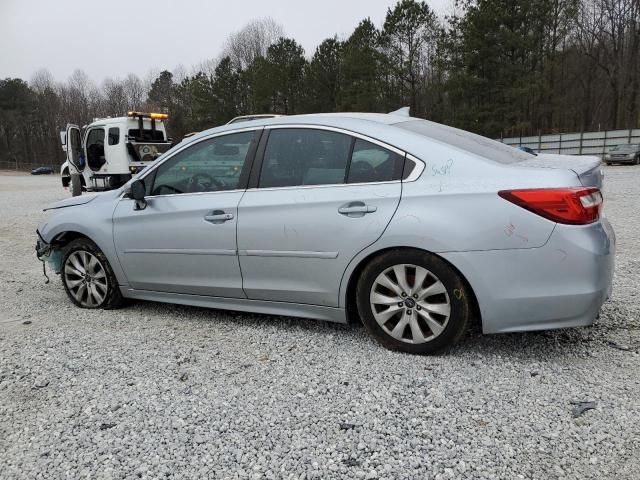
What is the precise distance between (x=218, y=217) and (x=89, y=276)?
5.26 feet

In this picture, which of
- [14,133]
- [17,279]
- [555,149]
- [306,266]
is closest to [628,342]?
[306,266]

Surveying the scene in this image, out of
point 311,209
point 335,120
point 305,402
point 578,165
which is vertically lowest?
point 305,402

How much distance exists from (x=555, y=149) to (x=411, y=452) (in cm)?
3556

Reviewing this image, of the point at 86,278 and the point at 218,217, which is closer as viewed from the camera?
the point at 218,217

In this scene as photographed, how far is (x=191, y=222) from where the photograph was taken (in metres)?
4.00

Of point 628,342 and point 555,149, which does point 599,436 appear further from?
point 555,149

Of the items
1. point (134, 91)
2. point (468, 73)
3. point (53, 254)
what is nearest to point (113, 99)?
point (134, 91)

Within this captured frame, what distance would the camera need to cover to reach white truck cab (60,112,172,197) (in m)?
14.8

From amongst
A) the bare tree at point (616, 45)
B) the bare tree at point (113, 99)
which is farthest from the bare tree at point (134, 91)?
the bare tree at point (616, 45)

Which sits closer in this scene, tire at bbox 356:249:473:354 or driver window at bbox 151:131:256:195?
tire at bbox 356:249:473:354

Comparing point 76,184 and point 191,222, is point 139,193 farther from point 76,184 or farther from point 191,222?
point 76,184

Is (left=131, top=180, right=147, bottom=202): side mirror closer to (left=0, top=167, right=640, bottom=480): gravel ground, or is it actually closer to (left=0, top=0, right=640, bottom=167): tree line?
(left=0, top=167, right=640, bottom=480): gravel ground

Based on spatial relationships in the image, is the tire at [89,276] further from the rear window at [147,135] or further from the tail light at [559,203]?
the rear window at [147,135]

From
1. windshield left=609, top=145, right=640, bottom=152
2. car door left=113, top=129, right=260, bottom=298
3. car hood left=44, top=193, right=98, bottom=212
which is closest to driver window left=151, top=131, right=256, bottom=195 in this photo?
car door left=113, top=129, right=260, bottom=298
